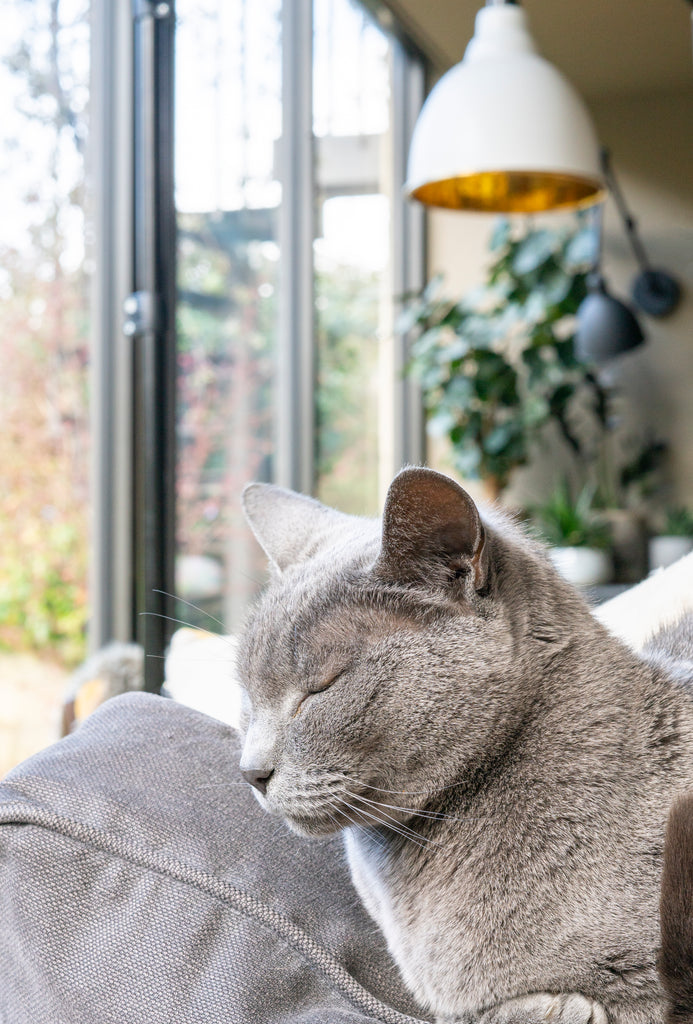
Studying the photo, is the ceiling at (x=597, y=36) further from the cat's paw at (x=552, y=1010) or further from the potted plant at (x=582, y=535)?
the cat's paw at (x=552, y=1010)

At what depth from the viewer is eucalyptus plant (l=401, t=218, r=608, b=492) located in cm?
357

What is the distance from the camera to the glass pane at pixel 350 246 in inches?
135

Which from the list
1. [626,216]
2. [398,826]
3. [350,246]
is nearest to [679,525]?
[626,216]

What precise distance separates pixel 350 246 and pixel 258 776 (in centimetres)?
316

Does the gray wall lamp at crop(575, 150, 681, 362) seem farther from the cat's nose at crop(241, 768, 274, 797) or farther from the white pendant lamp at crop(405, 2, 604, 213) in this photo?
the cat's nose at crop(241, 768, 274, 797)

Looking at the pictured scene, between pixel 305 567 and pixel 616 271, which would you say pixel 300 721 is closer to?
pixel 305 567

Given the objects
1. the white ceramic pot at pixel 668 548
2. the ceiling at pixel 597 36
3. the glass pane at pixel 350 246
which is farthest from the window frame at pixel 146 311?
the white ceramic pot at pixel 668 548

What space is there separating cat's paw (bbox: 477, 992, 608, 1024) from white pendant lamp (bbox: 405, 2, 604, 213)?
68.7 inches

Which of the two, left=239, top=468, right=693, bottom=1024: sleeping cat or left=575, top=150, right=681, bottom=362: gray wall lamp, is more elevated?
left=575, top=150, right=681, bottom=362: gray wall lamp

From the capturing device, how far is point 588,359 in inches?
136

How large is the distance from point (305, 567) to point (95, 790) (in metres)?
0.26

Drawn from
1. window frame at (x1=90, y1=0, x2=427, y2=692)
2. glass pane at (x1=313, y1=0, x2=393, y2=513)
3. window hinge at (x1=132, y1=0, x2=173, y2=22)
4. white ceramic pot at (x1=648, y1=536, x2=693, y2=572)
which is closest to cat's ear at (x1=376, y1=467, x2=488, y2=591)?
window frame at (x1=90, y1=0, x2=427, y2=692)

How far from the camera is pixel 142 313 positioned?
84.8 inches

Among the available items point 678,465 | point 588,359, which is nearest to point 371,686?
point 588,359
